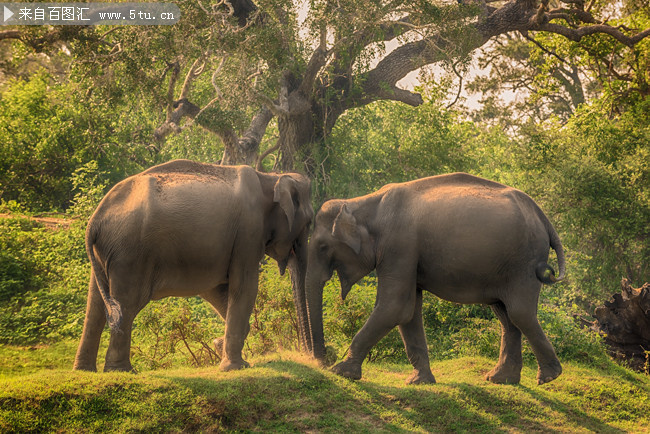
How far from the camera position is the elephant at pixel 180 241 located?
7.12 m

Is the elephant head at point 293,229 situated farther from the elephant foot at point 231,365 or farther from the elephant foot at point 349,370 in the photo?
the elephant foot at point 231,365

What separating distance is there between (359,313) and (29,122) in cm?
1323

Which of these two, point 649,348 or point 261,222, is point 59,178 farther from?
point 649,348

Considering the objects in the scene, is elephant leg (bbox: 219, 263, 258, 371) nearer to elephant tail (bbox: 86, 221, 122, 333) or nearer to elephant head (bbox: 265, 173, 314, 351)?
elephant head (bbox: 265, 173, 314, 351)

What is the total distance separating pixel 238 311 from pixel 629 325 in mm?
6897

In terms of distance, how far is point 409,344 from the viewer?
8.30 meters

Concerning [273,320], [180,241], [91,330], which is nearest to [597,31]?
[273,320]

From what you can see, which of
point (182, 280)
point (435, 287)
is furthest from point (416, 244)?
point (182, 280)

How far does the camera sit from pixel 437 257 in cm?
775

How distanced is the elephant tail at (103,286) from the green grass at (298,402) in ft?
1.75

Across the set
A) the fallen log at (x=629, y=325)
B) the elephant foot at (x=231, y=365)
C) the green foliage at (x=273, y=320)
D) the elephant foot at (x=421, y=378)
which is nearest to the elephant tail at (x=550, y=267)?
the elephant foot at (x=421, y=378)

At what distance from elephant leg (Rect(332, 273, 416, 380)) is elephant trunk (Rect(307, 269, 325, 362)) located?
0.44 m

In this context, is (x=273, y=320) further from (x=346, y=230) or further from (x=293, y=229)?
(x=346, y=230)

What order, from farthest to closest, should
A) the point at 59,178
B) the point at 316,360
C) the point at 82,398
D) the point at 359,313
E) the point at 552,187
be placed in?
1. the point at 59,178
2. the point at 552,187
3. the point at 359,313
4. the point at 316,360
5. the point at 82,398
